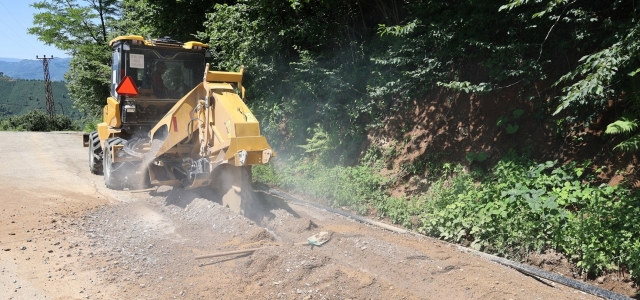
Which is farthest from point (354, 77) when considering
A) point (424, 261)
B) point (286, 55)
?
point (424, 261)

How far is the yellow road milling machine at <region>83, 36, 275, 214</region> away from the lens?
6.30 meters

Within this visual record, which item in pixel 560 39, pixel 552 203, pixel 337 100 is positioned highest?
pixel 560 39

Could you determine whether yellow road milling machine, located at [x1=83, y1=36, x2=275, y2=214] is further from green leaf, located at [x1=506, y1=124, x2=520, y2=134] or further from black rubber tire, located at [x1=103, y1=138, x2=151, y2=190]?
green leaf, located at [x1=506, y1=124, x2=520, y2=134]

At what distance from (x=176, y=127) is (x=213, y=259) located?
2.51 m

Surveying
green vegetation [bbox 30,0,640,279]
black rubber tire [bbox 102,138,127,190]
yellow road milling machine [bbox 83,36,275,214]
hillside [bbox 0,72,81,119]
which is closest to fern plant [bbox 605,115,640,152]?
green vegetation [bbox 30,0,640,279]

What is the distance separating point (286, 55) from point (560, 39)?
657 cm

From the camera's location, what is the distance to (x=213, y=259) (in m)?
5.34

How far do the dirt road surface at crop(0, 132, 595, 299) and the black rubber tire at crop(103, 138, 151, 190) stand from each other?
53 cm

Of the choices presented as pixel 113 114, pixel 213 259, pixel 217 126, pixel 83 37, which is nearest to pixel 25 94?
pixel 83 37

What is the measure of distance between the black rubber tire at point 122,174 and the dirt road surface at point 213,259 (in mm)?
532

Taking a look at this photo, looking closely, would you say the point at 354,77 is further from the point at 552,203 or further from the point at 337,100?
the point at 552,203

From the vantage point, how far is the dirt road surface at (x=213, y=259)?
4.59 m

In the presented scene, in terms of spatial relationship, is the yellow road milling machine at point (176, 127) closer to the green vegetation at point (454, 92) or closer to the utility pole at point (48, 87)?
the green vegetation at point (454, 92)

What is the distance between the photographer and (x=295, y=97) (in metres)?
11.7
